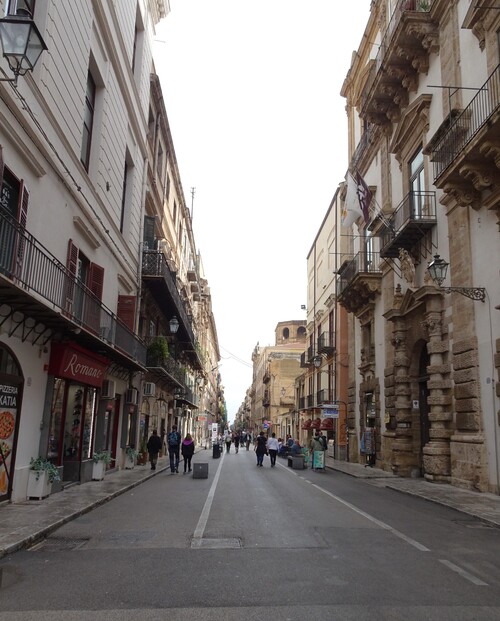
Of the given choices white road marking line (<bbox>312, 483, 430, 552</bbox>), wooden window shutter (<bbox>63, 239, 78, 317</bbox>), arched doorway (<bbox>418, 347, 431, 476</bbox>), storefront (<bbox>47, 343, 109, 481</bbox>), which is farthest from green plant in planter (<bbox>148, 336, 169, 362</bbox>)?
white road marking line (<bbox>312, 483, 430, 552</bbox>)

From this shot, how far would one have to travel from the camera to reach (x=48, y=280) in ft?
37.6

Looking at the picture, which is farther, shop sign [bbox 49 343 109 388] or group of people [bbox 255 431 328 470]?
group of people [bbox 255 431 328 470]

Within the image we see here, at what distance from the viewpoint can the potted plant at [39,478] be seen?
11570mm

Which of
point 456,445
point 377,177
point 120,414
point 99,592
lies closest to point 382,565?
point 99,592

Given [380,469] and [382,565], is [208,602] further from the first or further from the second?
[380,469]

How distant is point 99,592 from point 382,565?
3155 mm

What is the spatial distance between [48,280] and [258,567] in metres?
7.54

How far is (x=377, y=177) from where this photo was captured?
25047 millimetres

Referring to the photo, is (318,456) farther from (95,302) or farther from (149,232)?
(95,302)

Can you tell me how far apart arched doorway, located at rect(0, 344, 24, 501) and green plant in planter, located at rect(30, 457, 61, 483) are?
725 millimetres

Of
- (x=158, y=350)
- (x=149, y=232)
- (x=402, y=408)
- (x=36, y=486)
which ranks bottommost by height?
(x=36, y=486)

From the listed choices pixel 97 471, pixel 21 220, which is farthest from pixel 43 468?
pixel 21 220

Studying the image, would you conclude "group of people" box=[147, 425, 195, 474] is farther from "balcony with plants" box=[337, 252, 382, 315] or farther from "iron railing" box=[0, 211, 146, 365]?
"balcony with plants" box=[337, 252, 382, 315]

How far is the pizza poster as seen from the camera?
10523mm
